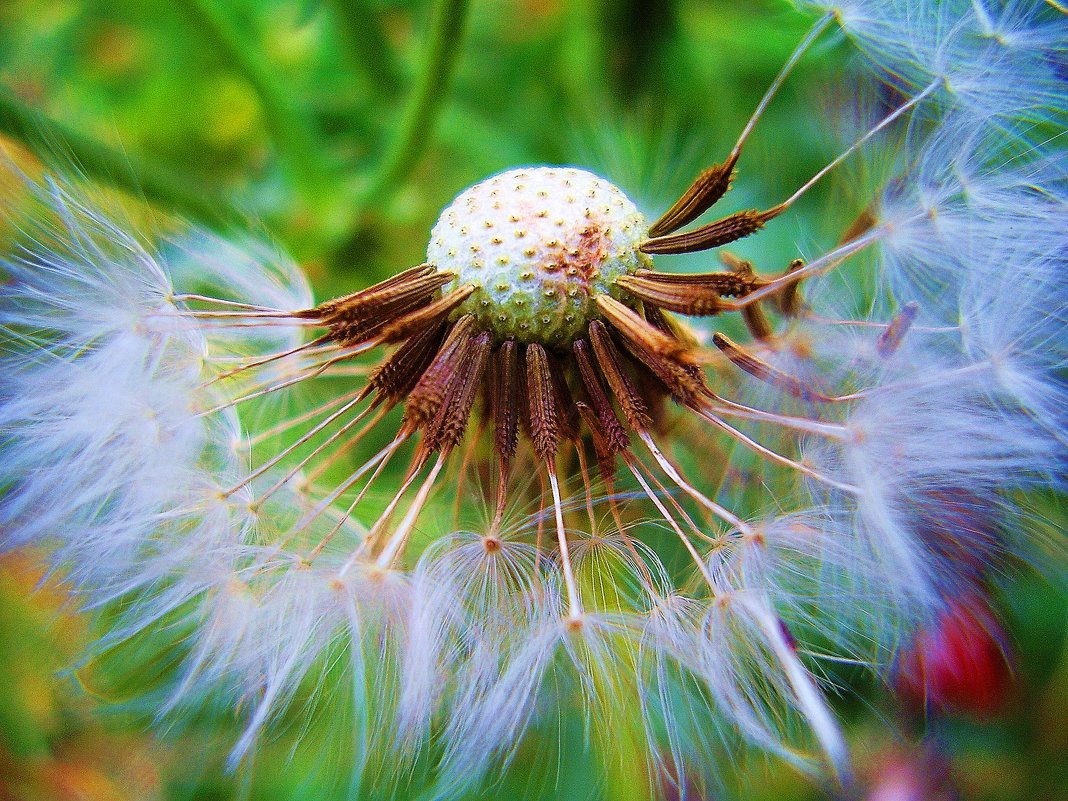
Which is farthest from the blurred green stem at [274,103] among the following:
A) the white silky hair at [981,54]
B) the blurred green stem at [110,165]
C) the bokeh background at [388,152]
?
the white silky hair at [981,54]

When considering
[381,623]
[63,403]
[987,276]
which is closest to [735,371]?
[987,276]

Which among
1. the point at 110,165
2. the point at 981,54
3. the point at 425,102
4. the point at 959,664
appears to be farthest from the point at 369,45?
the point at 959,664

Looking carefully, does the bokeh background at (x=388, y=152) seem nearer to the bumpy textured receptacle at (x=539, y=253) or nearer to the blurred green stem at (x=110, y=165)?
the blurred green stem at (x=110, y=165)

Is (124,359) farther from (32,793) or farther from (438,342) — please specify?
(32,793)

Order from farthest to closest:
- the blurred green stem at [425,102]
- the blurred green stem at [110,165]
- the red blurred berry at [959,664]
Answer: the blurred green stem at [425,102] → the blurred green stem at [110,165] → the red blurred berry at [959,664]

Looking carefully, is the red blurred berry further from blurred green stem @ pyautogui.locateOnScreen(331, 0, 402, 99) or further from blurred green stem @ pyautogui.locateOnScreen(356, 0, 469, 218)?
blurred green stem @ pyautogui.locateOnScreen(331, 0, 402, 99)

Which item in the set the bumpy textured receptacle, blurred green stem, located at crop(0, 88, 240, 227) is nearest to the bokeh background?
blurred green stem, located at crop(0, 88, 240, 227)
